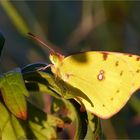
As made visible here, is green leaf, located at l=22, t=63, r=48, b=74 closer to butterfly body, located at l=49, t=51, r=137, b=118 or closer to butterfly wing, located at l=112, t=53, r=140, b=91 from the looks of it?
butterfly body, located at l=49, t=51, r=137, b=118

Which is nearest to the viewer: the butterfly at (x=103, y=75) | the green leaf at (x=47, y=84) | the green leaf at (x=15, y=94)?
the green leaf at (x=15, y=94)

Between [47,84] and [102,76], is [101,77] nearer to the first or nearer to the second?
[102,76]

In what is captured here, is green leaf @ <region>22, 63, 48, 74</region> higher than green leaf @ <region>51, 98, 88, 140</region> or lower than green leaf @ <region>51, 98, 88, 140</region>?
higher

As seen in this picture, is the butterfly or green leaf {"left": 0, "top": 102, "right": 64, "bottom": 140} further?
the butterfly

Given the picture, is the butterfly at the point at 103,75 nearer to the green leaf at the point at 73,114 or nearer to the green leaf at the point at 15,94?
the green leaf at the point at 73,114

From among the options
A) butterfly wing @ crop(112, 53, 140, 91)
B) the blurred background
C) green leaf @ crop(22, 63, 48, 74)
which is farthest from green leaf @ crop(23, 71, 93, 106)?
the blurred background

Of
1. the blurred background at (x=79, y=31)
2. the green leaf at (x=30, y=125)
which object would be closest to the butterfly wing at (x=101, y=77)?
the green leaf at (x=30, y=125)
